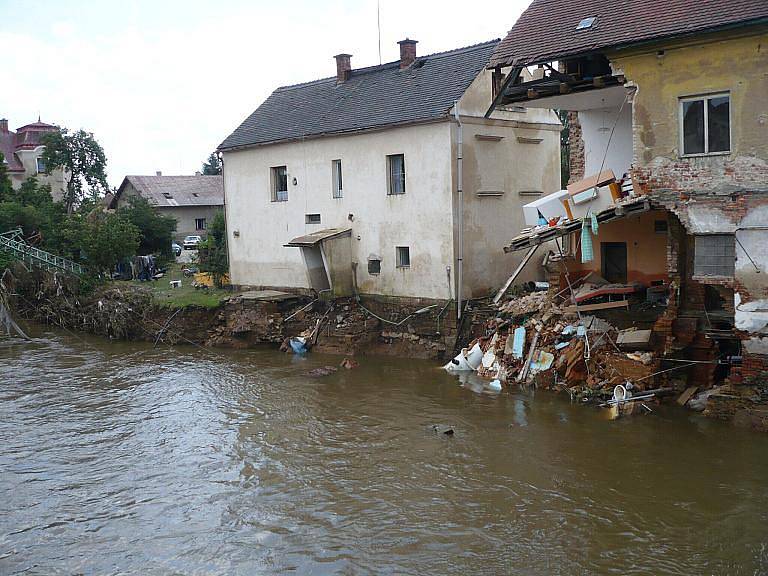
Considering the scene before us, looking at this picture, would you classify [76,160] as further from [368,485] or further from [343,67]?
[368,485]

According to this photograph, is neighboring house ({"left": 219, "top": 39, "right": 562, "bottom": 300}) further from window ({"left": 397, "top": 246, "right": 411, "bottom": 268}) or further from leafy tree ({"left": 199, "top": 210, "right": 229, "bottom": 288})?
leafy tree ({"left": 199, "top": 210, "right": 229, "bottom": 288})

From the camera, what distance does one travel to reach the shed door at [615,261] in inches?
796

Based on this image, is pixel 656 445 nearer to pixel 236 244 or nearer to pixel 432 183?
pixel 432 183

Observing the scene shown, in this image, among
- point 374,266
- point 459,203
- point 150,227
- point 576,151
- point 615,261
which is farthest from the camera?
point 150,227

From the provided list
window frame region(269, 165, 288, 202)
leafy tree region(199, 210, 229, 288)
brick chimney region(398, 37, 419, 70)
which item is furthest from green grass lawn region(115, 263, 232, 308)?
brick chimney region(398, 37, 419, 70)

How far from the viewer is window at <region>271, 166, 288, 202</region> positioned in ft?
92.3

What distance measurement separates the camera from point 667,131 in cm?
1597

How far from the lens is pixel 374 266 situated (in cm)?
2505

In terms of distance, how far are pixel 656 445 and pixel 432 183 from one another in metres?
10.9

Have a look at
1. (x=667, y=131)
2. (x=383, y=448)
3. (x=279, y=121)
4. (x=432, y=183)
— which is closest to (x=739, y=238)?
(x=667, y=131)

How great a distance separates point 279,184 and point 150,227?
1198 cm

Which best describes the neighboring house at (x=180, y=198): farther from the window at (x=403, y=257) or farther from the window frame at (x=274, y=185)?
the window at (x=403, y=257)

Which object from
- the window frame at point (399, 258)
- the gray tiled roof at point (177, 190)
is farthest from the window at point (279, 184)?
the gray tiled roof at point (177, 190)

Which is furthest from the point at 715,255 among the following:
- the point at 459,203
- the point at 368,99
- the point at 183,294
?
the point at 183,294
